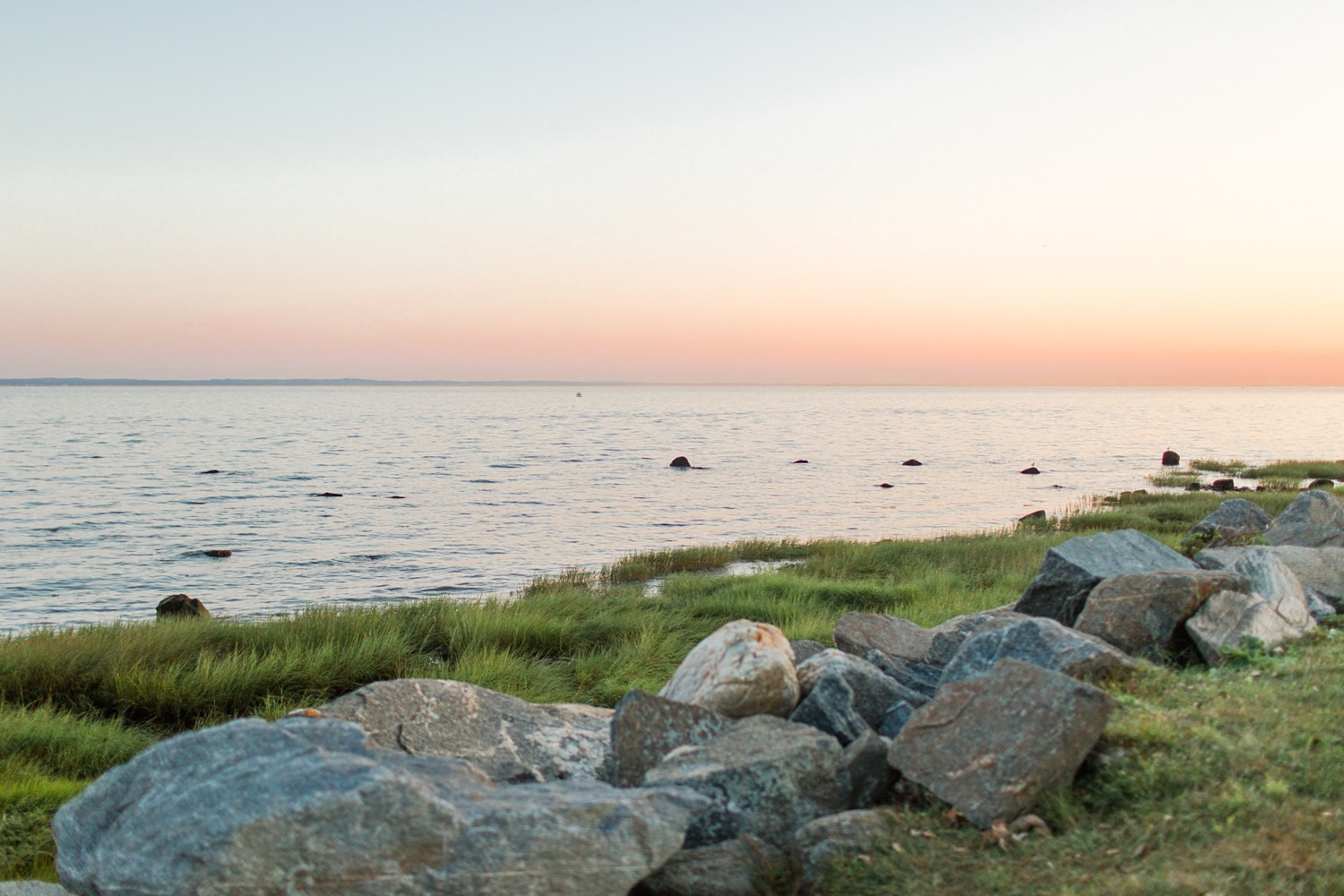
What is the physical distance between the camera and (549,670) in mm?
10406

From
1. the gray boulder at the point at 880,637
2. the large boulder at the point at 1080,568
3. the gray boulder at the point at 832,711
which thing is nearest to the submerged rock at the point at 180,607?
the gray boulder at the point at 880,637

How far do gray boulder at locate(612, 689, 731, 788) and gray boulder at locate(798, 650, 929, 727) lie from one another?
88 centimetres

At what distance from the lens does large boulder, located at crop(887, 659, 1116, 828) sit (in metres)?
4.32

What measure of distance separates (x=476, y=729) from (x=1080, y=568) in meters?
5.25

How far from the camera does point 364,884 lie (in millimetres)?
3717

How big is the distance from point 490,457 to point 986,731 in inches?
2168

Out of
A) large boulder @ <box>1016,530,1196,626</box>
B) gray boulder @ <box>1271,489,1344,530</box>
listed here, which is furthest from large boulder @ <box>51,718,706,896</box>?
gray boulder @ <box>1271,489,1344,530</box>

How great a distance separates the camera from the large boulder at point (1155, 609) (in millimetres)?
6938

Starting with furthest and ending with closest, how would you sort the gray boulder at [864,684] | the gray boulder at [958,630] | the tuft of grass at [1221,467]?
the tuft of grass at [1221,467] < the gray boulder at [958,630] < the gray boulder at [864,684]

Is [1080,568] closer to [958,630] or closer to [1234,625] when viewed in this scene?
[958,630]

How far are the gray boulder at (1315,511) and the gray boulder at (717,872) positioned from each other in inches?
529

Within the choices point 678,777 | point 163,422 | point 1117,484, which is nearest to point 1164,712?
point 678,777

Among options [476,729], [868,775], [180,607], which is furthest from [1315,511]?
[180,607]

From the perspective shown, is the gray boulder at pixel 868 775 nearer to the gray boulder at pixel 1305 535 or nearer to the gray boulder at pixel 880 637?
the gray boulder at pixel 880 637
